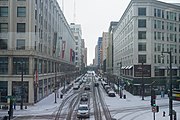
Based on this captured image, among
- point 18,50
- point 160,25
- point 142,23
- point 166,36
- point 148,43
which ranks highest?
point 142,23

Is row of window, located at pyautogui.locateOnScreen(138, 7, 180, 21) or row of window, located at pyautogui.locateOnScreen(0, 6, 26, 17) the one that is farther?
row of window, located at pyautogui.locateOnScreen(138, 7, 180, 21)

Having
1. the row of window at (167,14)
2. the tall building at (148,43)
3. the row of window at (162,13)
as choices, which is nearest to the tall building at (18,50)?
the tall building at (148,43)

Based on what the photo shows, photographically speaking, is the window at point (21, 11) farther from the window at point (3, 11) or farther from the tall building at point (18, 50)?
the window at point (3, 11)

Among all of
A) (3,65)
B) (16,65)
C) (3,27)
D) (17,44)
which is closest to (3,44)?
(17,44)

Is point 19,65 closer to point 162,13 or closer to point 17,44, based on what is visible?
point 17,44

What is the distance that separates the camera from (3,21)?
140 feet

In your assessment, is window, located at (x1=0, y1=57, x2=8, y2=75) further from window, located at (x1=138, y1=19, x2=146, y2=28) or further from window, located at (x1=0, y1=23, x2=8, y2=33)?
window, located at (x1=138, y1=19, x2=146, y2=28)

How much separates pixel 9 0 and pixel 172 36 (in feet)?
140

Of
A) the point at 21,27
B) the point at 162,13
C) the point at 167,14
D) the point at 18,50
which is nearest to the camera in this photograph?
the point at 18,50

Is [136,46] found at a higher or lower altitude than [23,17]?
lower

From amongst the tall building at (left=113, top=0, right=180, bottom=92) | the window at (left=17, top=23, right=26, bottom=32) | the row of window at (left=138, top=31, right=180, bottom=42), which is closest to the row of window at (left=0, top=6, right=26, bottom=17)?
the window at (left=17, top=23, right=26, bottom=32)

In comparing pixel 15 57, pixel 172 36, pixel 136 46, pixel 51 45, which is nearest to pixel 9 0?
pixel 15 57

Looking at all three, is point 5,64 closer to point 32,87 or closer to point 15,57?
point 15,57

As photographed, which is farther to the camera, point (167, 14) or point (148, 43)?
point (167, 14)
